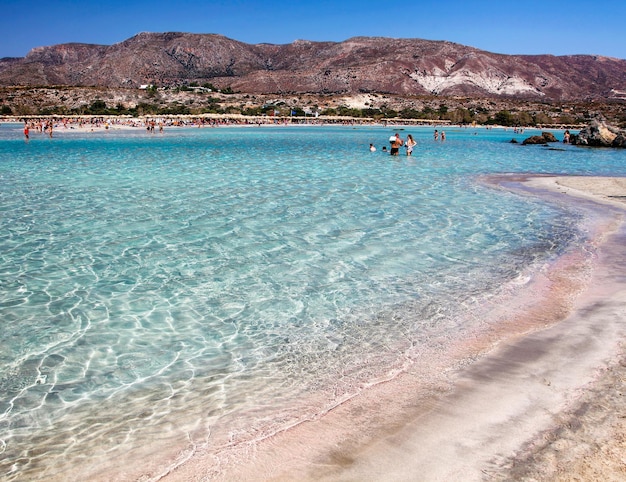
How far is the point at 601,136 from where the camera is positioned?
163ft

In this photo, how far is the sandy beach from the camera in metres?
3.99

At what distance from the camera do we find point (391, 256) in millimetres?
10344

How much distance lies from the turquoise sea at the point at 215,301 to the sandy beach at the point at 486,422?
0.32 metres

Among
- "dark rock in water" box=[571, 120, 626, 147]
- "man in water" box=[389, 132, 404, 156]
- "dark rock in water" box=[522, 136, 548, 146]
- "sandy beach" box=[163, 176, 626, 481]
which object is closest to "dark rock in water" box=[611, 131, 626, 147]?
"dark rock in water" box=[571, 120, 626, 147]

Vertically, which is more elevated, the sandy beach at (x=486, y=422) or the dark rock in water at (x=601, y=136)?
the dark rock in water at (x=601, y=136)

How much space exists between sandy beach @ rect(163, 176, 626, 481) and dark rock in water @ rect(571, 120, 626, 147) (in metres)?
48.7

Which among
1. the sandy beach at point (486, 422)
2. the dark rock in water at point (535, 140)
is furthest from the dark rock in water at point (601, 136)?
the sandy beach at point (486, 422)

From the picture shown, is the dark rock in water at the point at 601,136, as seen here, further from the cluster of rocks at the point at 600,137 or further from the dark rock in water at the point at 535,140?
the dark rock in water at the point at 535,140

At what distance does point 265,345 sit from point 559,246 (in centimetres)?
773

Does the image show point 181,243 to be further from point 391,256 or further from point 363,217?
point 363,217

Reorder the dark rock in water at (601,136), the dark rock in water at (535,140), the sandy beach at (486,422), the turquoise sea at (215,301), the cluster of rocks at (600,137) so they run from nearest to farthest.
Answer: the sandy beach at (486,422) → the turquoise sea at (215,301) → the dark rock in water at (601,136) → the cluster of rocks at (600,137) → the dark rock in water at (535,140)

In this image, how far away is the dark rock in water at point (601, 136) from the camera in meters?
48.6

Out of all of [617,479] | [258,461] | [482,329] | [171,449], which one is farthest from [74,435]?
[482,329]

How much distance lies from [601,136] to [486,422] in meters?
52.9
